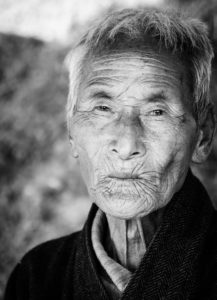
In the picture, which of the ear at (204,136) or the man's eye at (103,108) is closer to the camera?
the man's eye at (103,108)

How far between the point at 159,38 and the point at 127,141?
1.52 feet

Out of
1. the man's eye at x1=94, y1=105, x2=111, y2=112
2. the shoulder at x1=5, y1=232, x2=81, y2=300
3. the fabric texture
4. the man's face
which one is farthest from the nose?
the shoulder at x1=5, y1=232, x2=81, y2=300

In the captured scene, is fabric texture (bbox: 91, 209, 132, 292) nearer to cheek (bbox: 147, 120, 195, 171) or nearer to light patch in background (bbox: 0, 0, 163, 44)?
cheek (bbox: 147, 120, 195, 171)

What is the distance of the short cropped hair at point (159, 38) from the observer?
1667 mm

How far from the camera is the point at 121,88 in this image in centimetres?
163

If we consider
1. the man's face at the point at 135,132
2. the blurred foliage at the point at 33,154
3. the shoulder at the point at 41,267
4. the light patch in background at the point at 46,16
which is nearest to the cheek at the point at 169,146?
the man's face at the point at 135,132

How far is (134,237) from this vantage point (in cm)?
182

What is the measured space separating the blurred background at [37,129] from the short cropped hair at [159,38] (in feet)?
5.03

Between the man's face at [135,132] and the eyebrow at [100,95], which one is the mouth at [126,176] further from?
the eyebrow at [100,95]

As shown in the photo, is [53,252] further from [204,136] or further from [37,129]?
[37,129]

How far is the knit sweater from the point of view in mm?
1552

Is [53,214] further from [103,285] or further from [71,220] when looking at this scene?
[103,285]

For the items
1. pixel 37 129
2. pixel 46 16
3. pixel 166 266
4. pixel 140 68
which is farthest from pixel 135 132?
pixel 46 16

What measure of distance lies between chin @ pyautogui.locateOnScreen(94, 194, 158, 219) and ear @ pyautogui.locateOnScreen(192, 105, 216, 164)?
0.37m
